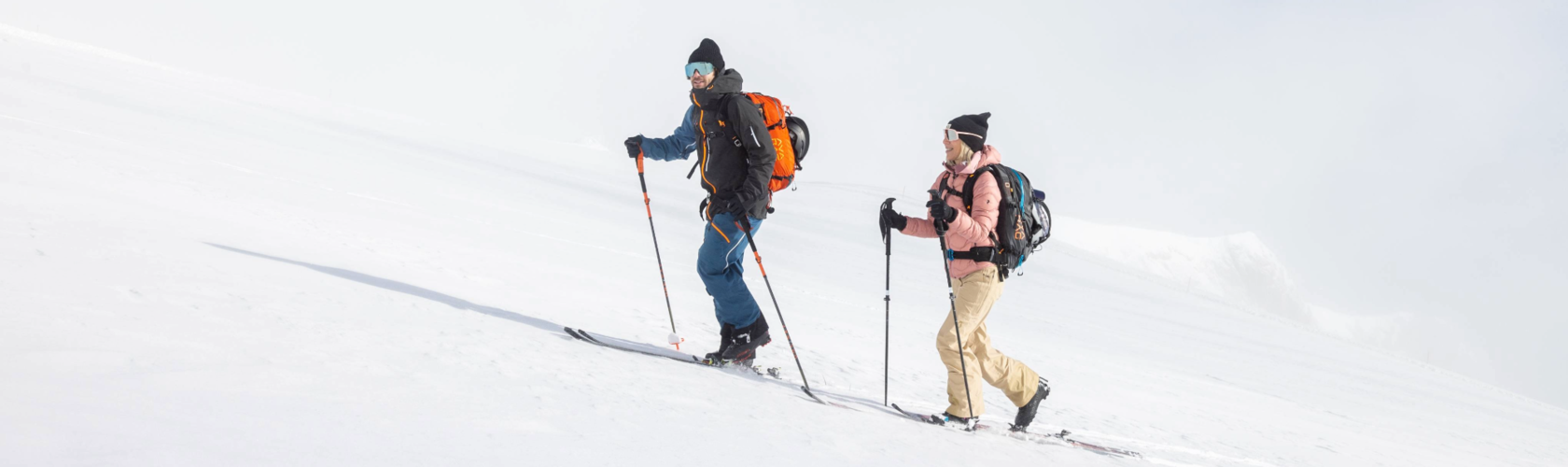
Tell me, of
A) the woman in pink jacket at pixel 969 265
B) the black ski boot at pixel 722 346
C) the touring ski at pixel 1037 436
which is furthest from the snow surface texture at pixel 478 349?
the black ski boot at pixel 722 346

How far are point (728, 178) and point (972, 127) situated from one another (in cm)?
157

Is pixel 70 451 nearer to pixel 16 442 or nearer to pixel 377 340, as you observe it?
pixel 16 442

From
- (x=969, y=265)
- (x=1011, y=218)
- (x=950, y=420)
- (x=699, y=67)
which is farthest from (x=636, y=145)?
(x=950, y=420)

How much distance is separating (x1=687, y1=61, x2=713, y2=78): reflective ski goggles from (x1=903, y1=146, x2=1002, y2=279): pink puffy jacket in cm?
162

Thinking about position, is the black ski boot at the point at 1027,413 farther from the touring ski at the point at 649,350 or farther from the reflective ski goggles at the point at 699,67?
the reflective ski goggles at the point at 699,67

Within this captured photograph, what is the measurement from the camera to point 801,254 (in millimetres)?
15352

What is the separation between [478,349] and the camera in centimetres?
412

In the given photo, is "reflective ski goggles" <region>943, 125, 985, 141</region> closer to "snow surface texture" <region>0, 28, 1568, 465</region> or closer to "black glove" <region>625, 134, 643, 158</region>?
"snow surface texture" <region>0, 28, 1568, 465</region>

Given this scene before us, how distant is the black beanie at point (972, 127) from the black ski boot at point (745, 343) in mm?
1861

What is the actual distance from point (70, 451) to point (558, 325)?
12.2 feet

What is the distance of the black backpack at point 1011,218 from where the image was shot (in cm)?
489

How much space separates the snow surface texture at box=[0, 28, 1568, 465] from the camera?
2.65m

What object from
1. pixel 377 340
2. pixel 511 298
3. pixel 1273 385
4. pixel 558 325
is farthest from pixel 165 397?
pixel 1273 385

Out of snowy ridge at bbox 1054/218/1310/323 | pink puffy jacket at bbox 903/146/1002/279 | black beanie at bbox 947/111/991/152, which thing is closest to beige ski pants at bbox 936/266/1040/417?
pink puffy jacket at bbox 903/146/1002/279
